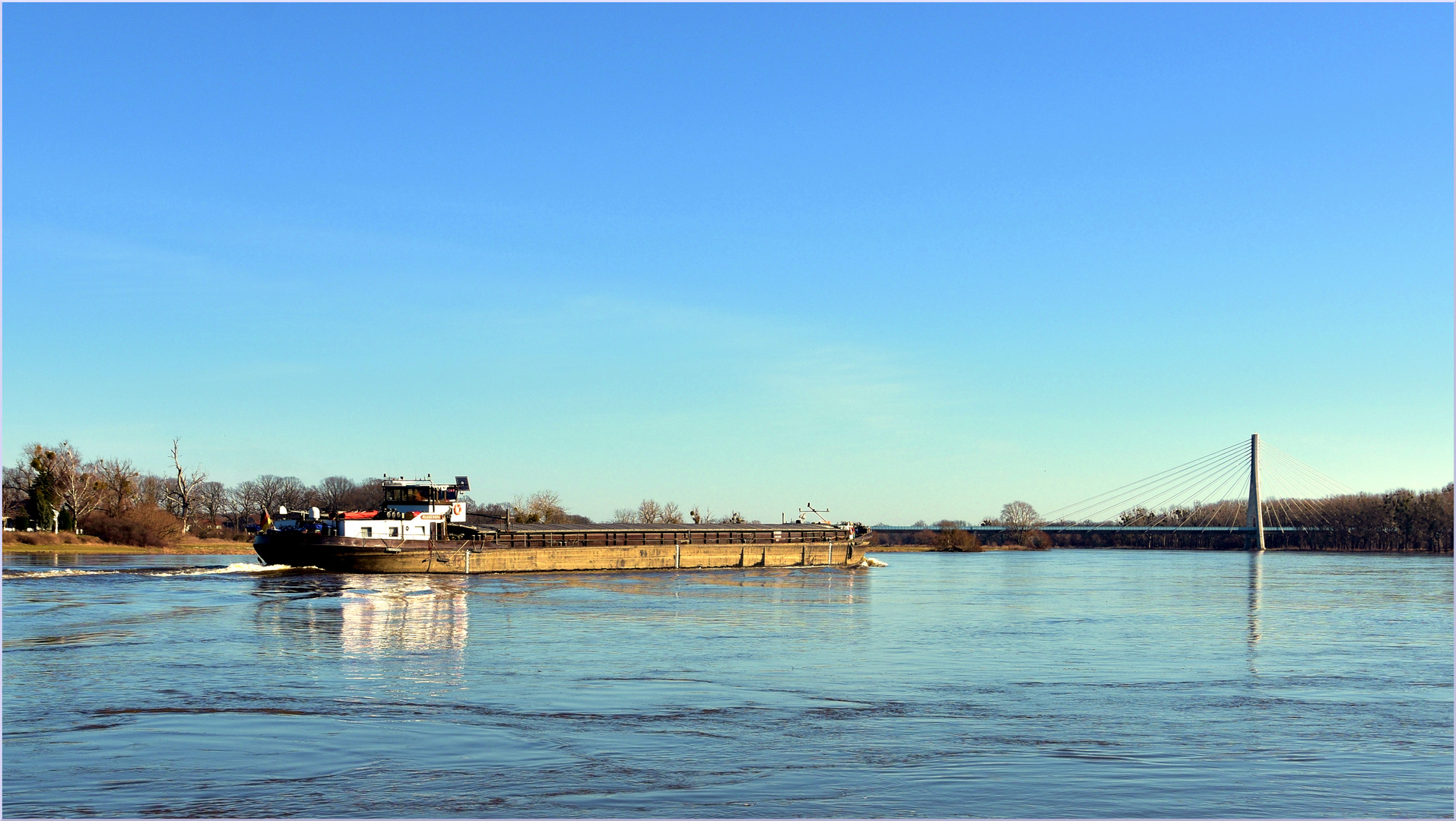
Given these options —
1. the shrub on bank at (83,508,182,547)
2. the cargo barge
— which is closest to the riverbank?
the shrub on bank at (83,508,182,547)

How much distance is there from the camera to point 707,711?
2012 centimetres

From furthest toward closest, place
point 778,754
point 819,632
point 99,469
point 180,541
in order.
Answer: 1. point 99,469
2. point 180,541
3. point 819,632
4. point 778,754

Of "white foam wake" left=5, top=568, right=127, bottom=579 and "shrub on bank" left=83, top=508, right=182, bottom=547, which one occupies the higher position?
"shrub on bank" left=83, top=508, right=182, bottom=547

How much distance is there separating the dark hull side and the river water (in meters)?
18.3

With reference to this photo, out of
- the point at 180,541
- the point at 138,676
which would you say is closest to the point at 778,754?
the point at 138,676

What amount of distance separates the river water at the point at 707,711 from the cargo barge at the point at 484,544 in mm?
18603

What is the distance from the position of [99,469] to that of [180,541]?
14.1 metres

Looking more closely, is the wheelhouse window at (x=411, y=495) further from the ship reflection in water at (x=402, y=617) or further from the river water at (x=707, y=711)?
the river water at (x=707, y=711)

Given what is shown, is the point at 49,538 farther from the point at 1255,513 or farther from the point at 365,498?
the point at 1255,513

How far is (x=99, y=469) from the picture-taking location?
103m

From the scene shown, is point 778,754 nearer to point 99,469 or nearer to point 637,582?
point 637,582

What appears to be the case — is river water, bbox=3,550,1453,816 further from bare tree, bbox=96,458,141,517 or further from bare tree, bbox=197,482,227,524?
bare tree, bbox=197,482,227,524

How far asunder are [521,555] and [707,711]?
51453mm

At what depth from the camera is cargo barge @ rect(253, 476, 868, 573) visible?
62000 mm
